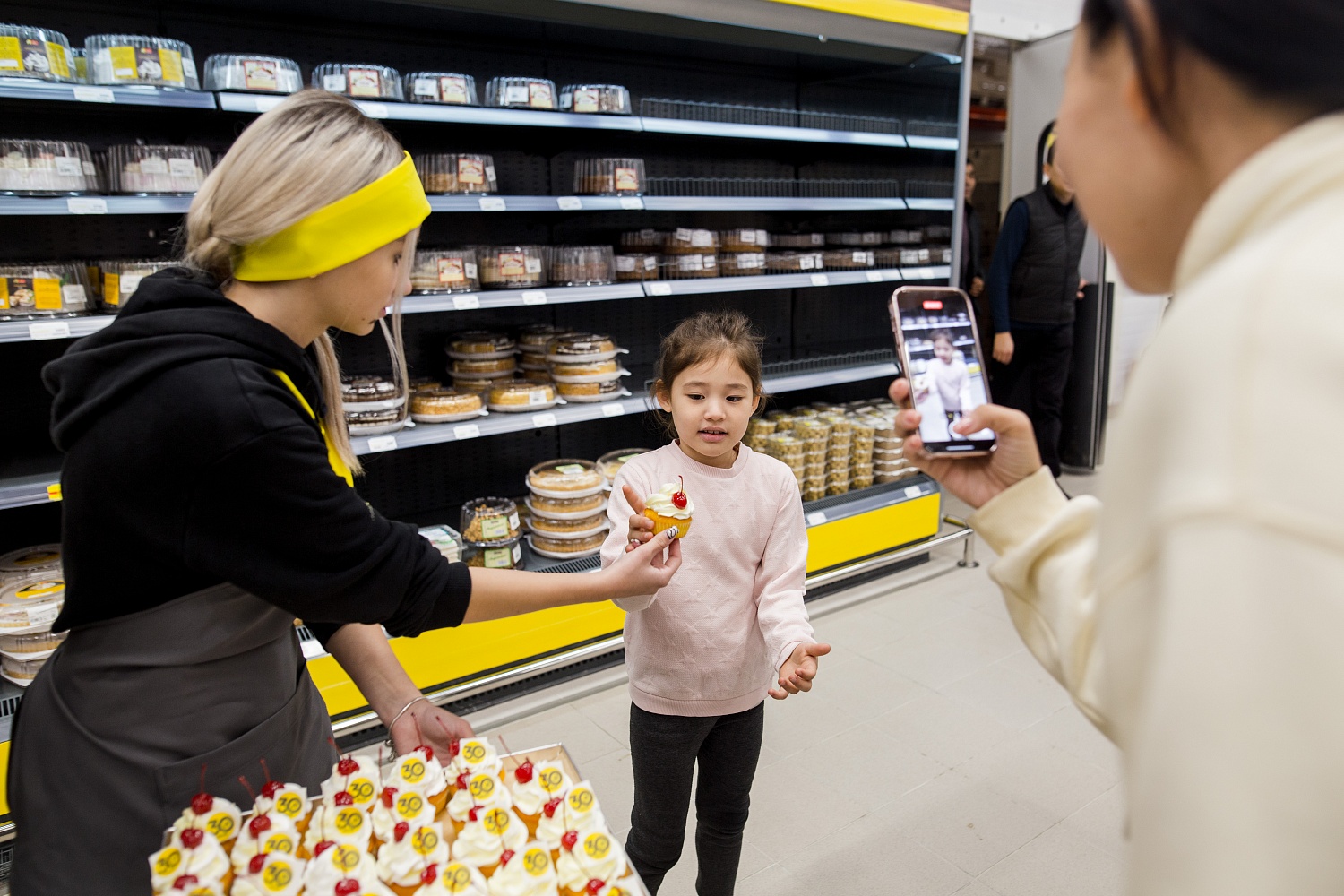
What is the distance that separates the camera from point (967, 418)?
3.34 ft

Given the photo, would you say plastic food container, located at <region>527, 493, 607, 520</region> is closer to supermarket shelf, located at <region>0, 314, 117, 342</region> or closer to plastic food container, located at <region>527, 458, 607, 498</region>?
plastic food container, located at <region>527, 458, 607, 498</region>

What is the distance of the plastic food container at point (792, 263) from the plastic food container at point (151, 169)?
2.39 m

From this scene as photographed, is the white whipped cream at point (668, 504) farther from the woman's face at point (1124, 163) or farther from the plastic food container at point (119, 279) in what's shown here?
the plastic food container at point (119, 279)

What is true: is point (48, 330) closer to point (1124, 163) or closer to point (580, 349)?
point (580, 349)

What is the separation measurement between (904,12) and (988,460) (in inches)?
139

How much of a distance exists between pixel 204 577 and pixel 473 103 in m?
2.33

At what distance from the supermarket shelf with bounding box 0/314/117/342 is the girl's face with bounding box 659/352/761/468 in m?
1.67

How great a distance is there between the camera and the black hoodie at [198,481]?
114cm

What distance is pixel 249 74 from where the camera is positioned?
269 cm

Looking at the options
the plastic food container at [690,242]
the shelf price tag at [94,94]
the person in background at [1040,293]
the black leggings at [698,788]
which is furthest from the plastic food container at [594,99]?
the person in background at [1040,293]

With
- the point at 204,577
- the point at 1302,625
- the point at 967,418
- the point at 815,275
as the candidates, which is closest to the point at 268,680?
the point at 204,577

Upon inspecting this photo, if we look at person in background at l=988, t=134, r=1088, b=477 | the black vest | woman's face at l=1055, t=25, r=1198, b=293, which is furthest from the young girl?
the black vest

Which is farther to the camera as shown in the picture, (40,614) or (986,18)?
(986,18)

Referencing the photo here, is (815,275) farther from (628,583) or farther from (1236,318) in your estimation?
(1236,318)
